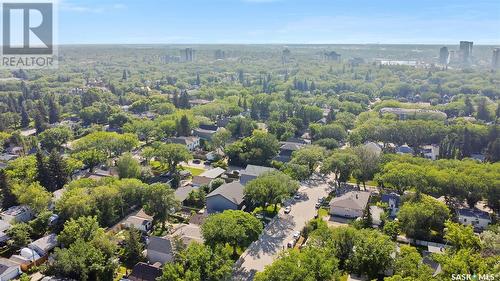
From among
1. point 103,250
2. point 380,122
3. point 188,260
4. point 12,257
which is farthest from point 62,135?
point 380,122

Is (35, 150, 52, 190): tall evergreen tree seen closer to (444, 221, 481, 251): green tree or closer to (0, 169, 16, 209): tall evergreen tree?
(0, 169, 16, 209): tall evergreen tree

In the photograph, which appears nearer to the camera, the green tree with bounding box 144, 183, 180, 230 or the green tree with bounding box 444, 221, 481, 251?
the green tree with bounding box 444, 221, 481, 251

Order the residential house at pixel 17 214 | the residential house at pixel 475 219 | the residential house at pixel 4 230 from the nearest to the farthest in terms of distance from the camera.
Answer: the residential house at pixel 4 230, the residential house at pixel 17 214, the residential house at pixel 475 219

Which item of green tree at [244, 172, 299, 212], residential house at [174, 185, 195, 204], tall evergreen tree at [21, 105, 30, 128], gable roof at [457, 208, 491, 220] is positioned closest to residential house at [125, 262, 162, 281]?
green tree at [244, 172, 299, 212]

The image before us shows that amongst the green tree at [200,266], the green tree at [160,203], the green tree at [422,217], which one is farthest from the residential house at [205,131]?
the green tree at [200,266]

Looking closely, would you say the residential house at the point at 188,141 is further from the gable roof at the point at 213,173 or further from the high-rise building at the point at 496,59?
the high-rise building at the point at 496,59

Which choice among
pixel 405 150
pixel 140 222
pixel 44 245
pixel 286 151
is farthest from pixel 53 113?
pixel 405 150

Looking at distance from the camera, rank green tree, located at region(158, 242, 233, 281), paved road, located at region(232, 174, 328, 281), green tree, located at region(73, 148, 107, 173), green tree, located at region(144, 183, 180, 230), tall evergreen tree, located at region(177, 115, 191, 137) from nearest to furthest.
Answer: green tree, located at region(158, 242, 233, 281)
paved road, located at region(232, 174, 328, 281)
green tree, located at region(144, 183, 180, 230)
green tree, located at region(73, 148, 107, 173)
tall evergreen tree, located at region(177, 115, 191, 137)
